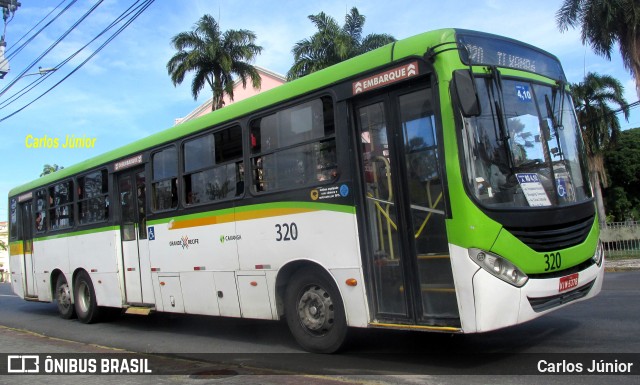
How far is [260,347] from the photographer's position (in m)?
7.66

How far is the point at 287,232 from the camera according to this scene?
22.5 ft

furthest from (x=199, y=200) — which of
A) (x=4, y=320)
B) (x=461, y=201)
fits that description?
(x=4, y=320)

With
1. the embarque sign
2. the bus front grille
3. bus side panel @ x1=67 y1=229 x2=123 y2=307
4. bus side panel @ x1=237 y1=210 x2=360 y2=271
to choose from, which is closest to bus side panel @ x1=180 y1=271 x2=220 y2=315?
bus side panel @ x1=237 y1=210 x2=360 y2=271

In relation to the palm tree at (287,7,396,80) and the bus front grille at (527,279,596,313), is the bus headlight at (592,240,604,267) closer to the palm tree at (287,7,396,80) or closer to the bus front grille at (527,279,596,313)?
the bus front grille at (527,279,596,313)

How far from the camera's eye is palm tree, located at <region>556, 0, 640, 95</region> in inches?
940

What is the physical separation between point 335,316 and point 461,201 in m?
2.20

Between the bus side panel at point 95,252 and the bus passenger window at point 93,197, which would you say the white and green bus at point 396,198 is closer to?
the bus side panel at point 95,252

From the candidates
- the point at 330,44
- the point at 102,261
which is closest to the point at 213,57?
the point at 330,44

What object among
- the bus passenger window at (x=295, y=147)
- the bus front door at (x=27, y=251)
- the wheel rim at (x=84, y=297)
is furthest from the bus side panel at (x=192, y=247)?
the bus front door at (x=27, y=251)

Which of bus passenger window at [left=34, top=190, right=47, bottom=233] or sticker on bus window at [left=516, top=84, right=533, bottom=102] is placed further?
bus passenger window at [left=34, top=190, right=47, bottom=233]

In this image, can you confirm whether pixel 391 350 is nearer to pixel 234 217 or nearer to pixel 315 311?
pixel 315 311

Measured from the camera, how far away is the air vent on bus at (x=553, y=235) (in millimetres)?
5164

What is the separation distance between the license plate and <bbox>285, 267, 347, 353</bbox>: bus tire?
91.5 inches

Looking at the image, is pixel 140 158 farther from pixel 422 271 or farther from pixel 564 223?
pixel 564 223
